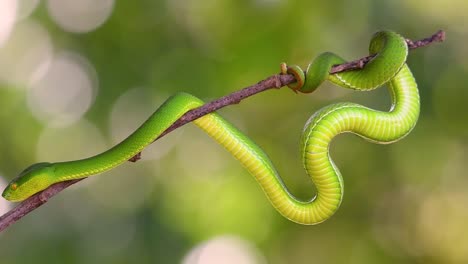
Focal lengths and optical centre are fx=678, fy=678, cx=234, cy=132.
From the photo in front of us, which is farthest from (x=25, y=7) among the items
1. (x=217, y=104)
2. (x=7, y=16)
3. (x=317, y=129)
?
(x=217, y=104)

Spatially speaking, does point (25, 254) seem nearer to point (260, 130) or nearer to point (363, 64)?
point (260, 130)

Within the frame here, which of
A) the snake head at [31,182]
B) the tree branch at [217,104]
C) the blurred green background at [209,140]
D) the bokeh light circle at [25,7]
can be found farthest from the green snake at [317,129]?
the bokeh light circle at [25,7]

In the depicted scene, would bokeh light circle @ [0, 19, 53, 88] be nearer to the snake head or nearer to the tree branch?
the snake head

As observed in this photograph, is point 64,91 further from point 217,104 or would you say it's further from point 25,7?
point 217,104

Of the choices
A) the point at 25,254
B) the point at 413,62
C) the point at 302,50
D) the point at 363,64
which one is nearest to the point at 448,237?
the point at 413,62

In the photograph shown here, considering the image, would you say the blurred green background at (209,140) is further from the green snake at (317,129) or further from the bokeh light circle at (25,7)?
the green snake at (317,129)

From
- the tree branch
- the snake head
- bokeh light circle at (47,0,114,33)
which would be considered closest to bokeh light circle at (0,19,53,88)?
bokeh light circle at (47,0,114,33)
